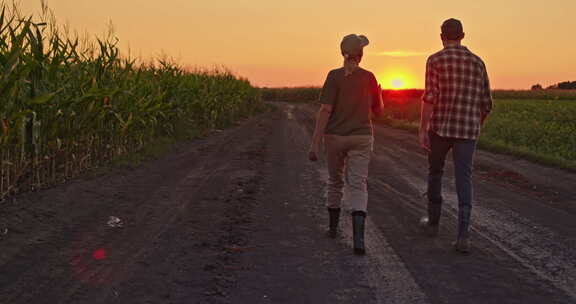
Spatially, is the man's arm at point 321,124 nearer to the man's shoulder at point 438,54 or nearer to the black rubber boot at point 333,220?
the black rubber boot at point 333,220

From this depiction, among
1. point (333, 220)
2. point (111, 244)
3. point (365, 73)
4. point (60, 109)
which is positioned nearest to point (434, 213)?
point (333, 220)

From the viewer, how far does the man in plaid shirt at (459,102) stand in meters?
5.43

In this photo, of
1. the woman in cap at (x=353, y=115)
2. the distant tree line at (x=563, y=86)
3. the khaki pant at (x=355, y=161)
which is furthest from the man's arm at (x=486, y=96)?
the distant tree line at (x=563, y=86)

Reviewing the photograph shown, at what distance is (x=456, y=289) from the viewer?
429 centimetres

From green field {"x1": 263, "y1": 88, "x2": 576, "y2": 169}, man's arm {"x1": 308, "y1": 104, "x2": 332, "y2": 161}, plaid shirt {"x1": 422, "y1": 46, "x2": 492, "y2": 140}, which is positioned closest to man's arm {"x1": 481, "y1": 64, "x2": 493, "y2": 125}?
plaid shirt {"x1": 422, "y1": 46, "x2": 492, "y2": 140}

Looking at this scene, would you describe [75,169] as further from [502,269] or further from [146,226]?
[502,269]

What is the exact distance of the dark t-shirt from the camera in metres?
5.38

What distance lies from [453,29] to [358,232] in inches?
84.3

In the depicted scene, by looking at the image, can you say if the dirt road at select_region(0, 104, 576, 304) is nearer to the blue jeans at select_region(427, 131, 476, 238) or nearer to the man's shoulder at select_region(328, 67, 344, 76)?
the blue jeans at select_region(427, 131, 476, 238)

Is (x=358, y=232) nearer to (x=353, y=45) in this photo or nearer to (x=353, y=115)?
(x=353, y=115)

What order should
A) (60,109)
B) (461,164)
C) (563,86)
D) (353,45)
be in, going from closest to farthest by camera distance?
(353,45), (461,164), (60,109), (563,86)

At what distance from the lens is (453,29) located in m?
5.49

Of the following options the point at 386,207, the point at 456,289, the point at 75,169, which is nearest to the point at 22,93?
the point at 75,169

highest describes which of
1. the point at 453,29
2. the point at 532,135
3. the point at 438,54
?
the point at 453,29
